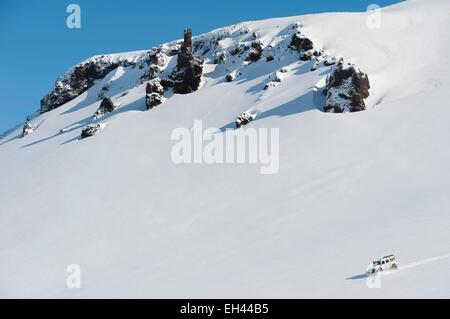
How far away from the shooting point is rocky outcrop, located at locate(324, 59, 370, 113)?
48.1m

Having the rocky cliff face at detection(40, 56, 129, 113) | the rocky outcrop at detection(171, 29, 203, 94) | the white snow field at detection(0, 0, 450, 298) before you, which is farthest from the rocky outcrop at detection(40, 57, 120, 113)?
the white snow field at detection(0, 0, 450, 298)

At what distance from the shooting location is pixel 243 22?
81.7 metres

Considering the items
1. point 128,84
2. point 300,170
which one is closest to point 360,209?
point 300,170

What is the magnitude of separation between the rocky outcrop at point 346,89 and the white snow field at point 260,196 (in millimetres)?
1415

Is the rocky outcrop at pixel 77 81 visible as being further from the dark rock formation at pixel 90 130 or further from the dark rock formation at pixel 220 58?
the dark rock formation at pixel 90 130

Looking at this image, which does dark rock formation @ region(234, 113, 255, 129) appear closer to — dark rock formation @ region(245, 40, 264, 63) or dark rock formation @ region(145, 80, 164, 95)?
dark rock formation @ region(145, 80, 164, 95)

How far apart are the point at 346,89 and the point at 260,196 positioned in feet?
55.4

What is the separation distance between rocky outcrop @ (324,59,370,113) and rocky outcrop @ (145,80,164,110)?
20.9 meters

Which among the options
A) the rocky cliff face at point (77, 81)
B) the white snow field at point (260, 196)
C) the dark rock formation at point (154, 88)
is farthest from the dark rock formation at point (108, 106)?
the rocky cliff face at point (77, 81)

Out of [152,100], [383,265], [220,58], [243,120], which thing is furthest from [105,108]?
[383,265]

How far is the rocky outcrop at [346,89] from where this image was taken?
48.1 m

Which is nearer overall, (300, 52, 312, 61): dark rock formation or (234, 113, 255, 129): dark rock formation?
(234, 113, 255, 129): dark rock formation

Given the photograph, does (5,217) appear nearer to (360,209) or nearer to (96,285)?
(96,285)
